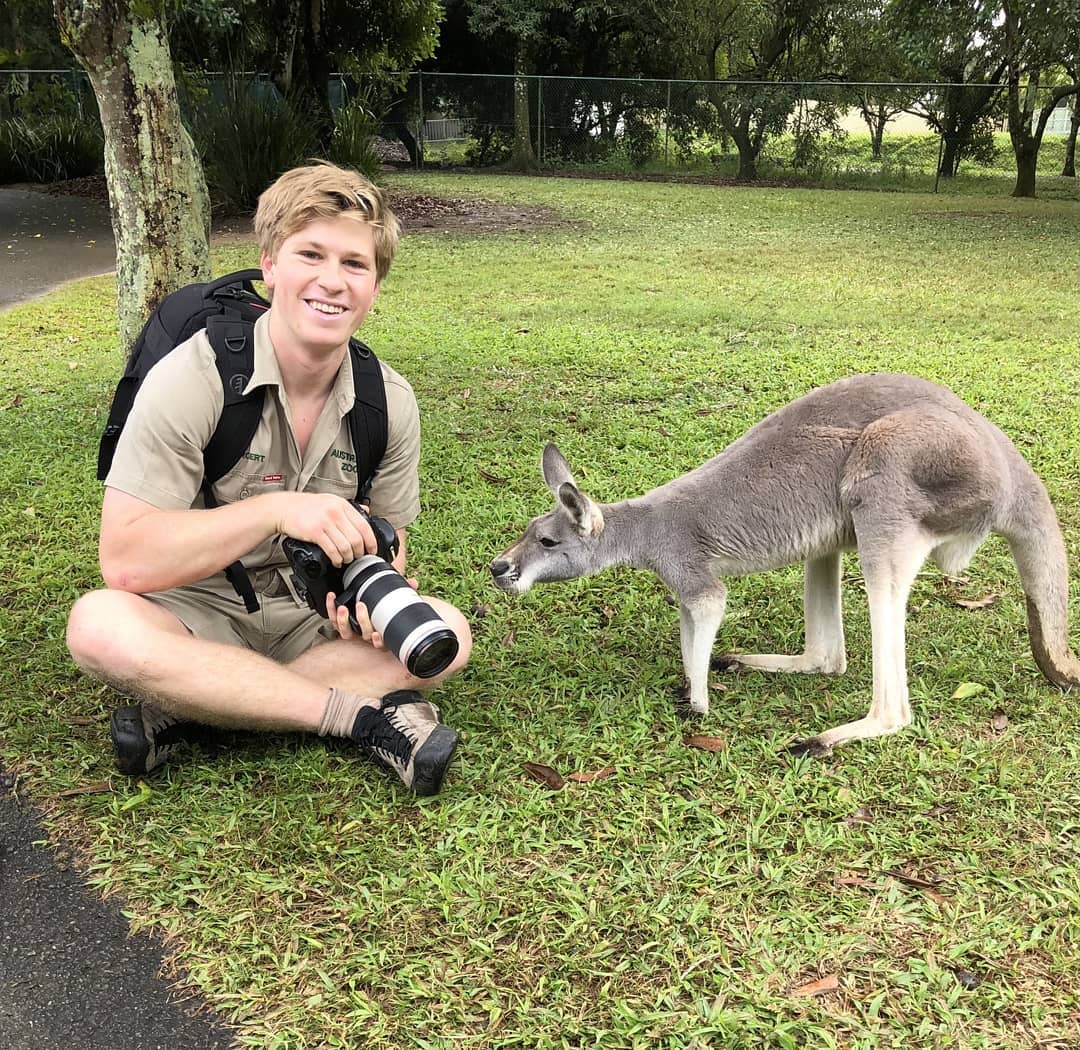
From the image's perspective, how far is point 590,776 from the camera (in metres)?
2.49

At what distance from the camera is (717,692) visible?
2.87 m

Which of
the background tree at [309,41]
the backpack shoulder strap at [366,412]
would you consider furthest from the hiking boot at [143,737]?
the background tree at [309,41]

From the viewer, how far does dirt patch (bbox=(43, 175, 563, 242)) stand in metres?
11.3

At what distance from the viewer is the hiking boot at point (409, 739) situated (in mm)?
2324

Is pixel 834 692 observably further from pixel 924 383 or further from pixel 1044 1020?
pixel 1044 1020

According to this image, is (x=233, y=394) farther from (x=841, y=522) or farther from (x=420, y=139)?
(x=420, y=139)

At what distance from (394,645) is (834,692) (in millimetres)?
1371

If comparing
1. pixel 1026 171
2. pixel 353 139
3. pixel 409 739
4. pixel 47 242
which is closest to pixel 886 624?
pixel 409 739

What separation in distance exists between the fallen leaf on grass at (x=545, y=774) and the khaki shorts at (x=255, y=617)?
0.60 m

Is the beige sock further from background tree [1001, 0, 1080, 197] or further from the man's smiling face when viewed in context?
background tree [1001, 0, 1080, 197]

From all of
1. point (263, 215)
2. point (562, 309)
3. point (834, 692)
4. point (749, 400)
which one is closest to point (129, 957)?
point (263, 215)

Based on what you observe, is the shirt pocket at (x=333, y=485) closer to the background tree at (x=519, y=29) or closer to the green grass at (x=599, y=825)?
the green grass at (x=599, y=825)

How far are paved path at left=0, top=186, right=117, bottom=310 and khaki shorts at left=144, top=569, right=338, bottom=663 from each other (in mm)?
6272

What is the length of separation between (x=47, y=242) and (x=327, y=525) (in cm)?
973
